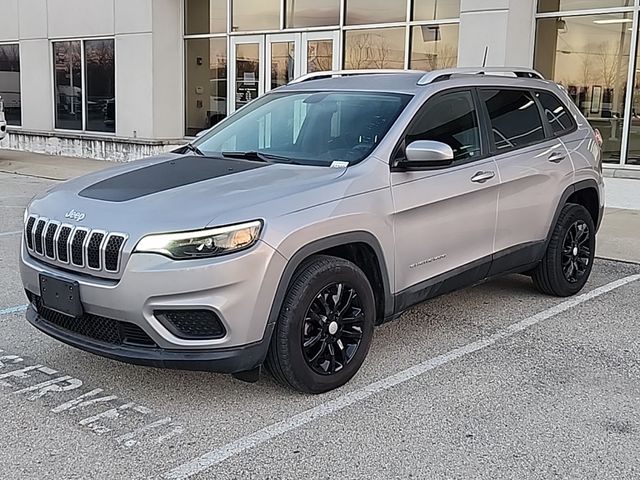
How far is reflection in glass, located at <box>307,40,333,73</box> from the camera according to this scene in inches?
601

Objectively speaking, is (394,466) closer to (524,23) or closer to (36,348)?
(36,348)

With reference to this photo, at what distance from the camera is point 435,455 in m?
3.67

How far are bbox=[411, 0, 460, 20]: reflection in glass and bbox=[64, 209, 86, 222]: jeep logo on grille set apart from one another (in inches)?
416

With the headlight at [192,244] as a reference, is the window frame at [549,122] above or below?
above

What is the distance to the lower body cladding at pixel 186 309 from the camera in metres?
3.78

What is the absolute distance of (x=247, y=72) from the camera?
1672 cm

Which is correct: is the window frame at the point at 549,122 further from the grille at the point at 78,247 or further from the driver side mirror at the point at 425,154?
the grille at the point at 78,247

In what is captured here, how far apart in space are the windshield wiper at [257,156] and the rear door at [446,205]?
0.74 m

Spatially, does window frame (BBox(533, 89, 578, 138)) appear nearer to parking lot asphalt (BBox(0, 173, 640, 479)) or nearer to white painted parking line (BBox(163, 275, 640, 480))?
white painted parking line (BBox(163, 275, 640, 480))

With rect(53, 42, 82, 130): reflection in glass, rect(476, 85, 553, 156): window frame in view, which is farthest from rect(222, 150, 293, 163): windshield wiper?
rect(53, 42, 82, 130): reflection in glass

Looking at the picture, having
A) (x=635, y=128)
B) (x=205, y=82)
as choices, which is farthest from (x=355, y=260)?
(x=205, y=82)

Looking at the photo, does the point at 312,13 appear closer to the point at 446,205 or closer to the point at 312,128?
the point at 312,128

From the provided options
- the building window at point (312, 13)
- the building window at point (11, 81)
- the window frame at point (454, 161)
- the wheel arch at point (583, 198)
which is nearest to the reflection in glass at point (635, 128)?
the wheel arch at point (583, 198)

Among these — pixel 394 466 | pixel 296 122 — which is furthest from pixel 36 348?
pixel 394 466
